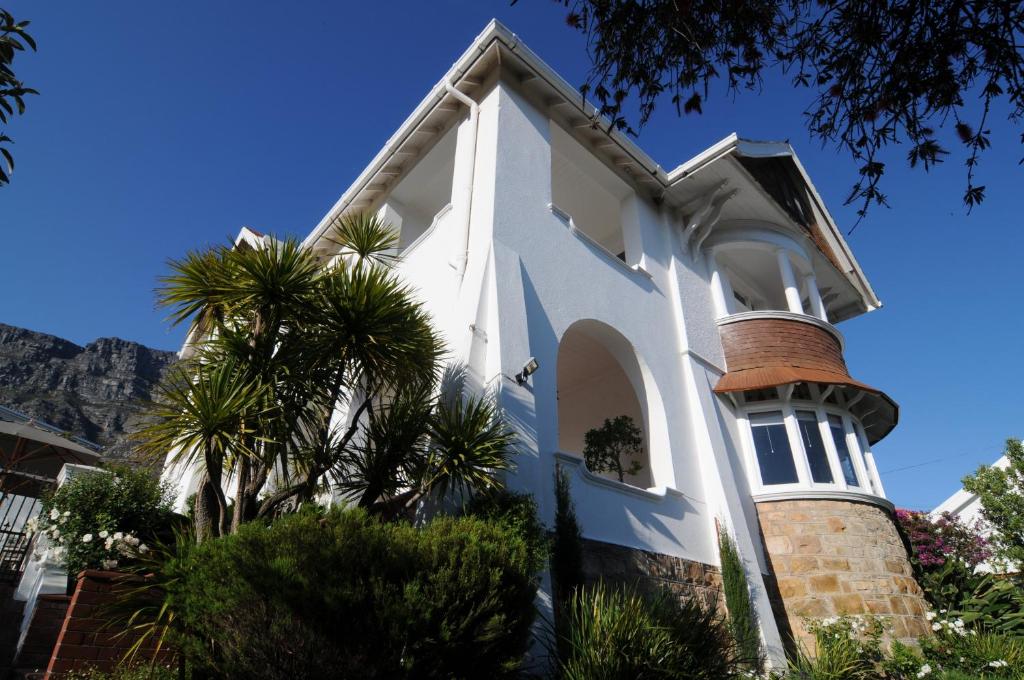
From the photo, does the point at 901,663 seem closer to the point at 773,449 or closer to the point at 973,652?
the point at 973,652

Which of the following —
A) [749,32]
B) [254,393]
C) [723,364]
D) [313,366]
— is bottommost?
[254,393]

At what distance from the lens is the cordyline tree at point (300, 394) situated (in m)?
6.19

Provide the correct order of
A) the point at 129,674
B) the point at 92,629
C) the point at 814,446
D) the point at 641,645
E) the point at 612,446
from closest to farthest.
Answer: the point at 641,645, the point at 129,674, the point at 92,629, the point at 612,446, the point at 814,446

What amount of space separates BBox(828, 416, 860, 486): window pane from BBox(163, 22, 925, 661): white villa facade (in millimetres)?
44

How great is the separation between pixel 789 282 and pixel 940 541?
6738mm

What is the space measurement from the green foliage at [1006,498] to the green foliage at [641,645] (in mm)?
12756

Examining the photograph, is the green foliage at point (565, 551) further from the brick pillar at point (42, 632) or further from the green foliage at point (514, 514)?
the brick pillar at point (42, 632)

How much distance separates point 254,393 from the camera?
6219mm

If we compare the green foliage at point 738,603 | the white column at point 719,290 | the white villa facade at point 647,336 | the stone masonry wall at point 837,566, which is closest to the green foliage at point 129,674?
the white villa facade at point 647,336

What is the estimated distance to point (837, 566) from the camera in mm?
10469

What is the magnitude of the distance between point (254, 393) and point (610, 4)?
4927mm

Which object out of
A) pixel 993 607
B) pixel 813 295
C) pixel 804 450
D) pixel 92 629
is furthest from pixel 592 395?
pixel 92 629

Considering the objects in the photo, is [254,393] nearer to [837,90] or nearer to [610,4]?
[610,4]

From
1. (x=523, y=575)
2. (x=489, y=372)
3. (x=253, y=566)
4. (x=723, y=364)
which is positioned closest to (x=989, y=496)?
(x=723, y=364)
